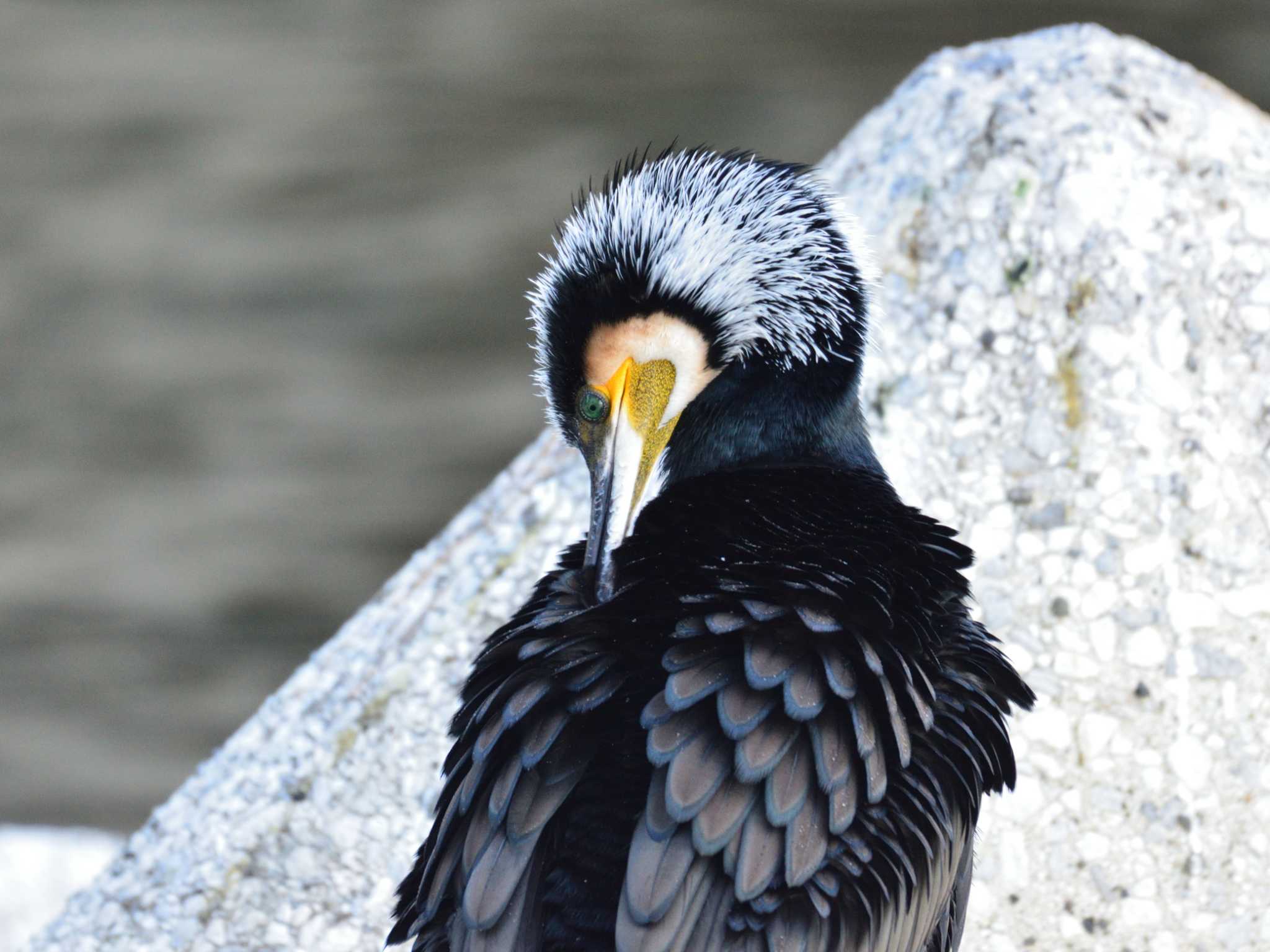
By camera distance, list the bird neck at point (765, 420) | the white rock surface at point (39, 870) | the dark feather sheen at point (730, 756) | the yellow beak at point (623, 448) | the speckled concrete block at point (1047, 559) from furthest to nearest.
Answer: the white rock surface at point (39, 870) → the speckled concrete block at point (1047, 559) → the bird neck at point (765, 420) → the yellow beak at point (623, 448) → the dark feather sheen at point (730, 756)

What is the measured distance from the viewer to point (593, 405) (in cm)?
204

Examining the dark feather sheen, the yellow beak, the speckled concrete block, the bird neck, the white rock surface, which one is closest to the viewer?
the dark feather sheen

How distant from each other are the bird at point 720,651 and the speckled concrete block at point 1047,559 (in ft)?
1.42

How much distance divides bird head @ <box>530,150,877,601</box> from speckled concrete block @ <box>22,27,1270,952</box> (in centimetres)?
48

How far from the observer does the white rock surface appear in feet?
12.1

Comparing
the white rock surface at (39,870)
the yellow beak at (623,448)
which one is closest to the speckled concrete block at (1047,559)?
the yellow beak at (623,448)

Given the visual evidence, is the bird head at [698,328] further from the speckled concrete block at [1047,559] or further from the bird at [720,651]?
the speckled concrete block at [1047,559]

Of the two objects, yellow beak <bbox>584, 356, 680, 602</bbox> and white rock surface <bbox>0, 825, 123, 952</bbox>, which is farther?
white rock surface <bbox>0, 825, 123, 952</bbox>

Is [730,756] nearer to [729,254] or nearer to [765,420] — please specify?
[765,420]

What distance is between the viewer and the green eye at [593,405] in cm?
203

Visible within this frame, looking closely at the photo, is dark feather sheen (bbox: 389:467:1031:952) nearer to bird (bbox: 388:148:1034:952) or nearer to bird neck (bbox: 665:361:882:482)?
bird (bbox: 388:148:1034:952)

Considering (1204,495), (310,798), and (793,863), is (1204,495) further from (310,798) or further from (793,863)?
(310,798)

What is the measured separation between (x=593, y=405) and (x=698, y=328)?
18cm

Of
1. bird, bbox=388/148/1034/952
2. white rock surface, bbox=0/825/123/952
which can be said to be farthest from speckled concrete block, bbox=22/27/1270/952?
white rock surface, bbox=0/825/123/952
